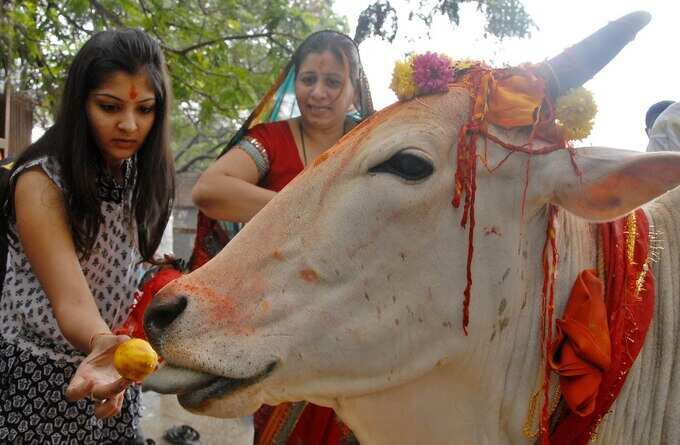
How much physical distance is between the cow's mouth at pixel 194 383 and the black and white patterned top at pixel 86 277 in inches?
31.0

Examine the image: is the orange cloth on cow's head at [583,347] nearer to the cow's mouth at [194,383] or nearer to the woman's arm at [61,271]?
the cow's mouth at [194,383]

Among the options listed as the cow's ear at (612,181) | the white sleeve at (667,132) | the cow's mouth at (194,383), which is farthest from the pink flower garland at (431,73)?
the white sleeve at (667,132)

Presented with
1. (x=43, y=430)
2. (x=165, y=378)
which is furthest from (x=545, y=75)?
(x=43, y=430)

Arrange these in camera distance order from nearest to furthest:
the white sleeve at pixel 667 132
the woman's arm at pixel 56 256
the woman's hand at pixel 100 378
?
the woman's hand at pixel 100 378 → the woman's arm at pixel 56 256 → the white sleeve at pixel 667 132

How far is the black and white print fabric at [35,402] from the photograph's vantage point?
2277 mm

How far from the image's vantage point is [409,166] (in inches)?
71.9

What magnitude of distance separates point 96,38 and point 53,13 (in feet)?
18.1

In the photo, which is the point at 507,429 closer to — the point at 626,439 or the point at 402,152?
the point at 626,439

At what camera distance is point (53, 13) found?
7188mm

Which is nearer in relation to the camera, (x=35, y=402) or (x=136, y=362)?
(x=136, y=362)

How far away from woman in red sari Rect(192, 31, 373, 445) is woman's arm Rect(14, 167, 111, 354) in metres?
0.59

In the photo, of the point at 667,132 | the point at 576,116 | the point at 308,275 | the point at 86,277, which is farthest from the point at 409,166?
the point at 667,132

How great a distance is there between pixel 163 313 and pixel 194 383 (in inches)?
7.6

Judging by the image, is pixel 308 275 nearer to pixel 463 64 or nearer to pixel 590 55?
pixel 463 64
